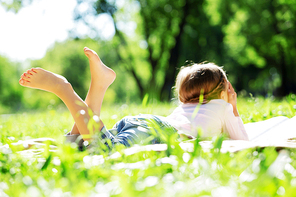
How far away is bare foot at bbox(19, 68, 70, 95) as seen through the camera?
2.40 meters

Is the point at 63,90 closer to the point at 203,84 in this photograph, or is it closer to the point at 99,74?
the point at 99,74

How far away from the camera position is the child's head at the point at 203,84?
8.35ft

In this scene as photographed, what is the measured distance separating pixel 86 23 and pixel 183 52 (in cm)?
684

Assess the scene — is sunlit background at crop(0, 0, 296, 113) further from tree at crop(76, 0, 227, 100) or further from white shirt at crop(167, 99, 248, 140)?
white shirt at crop(167, 99, 248, 140)

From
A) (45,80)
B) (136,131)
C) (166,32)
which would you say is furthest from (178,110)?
(166,32)

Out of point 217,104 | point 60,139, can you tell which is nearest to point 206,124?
point 217,104

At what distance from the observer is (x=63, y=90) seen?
92.4 inches

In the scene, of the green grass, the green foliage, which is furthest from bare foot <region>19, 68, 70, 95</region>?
the green foliage

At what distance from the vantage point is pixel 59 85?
239cm

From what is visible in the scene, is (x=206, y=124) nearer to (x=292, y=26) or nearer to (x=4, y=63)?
(x=292, y=26)

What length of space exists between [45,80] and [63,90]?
11.0 inches

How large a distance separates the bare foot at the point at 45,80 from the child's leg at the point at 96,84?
26cm

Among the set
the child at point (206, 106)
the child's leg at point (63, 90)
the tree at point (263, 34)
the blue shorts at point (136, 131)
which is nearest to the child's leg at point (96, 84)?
the child's leg at point (63, 90)

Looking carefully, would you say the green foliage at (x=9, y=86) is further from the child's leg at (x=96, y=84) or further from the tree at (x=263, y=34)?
the child's leg at (x=96, y=84)
